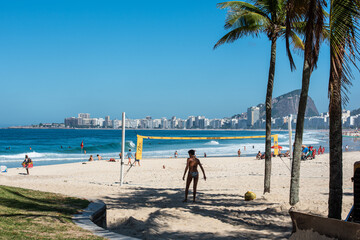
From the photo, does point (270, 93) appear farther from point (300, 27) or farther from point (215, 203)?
point (215, 203)

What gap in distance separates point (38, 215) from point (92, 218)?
3.09 ft

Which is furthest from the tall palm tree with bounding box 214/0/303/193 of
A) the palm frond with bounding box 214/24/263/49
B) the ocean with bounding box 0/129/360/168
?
the ocean with bounding box 0/129/360/168

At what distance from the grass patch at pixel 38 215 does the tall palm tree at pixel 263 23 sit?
524 cm

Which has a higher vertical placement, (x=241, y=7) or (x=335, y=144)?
(x=241, y=7)

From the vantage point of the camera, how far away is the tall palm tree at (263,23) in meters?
9.15

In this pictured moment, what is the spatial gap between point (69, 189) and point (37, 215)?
5.35 m

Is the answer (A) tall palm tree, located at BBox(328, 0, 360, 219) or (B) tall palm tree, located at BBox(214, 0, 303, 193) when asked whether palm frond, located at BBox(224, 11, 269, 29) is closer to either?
(B) tall palm tree, located at BBox(214, 0, 303, 193)

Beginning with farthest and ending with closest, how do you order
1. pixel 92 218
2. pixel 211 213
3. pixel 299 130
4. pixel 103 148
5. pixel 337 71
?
pixel 103 148 < pixel 211 213 < pixel 299 130 < pixel 92 218 < pixel 337 71

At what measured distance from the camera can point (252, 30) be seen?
32.0 ft

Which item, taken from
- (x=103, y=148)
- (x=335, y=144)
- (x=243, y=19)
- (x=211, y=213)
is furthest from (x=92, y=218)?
(x=103, y=148)

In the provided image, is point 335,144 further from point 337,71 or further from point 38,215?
point 38,215

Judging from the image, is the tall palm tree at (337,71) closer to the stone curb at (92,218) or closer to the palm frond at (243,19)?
the stone curb at (92,218)

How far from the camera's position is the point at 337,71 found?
16.3 ft

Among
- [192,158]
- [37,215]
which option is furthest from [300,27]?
[37,215]
